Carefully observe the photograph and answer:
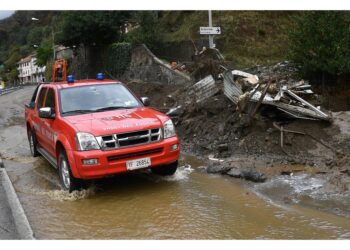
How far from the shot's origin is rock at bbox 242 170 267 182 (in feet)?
23.7

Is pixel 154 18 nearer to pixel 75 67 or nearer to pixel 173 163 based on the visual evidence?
pixel 75 67

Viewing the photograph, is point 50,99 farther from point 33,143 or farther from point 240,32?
point 240,32

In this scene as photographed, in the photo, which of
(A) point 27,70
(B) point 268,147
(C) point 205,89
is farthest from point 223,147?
(A) point 27,70

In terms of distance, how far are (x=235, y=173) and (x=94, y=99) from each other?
111 inches

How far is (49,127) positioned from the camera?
303 inches

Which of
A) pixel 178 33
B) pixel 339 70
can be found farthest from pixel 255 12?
pixel 339 70

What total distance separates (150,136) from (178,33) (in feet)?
56.5

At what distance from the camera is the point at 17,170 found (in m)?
8.88

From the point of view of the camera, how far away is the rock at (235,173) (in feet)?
24.7

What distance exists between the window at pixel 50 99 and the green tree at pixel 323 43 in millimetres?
6447

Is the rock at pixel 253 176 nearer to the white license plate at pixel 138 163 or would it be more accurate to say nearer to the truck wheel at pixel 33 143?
the white license plate at pixel 138 163

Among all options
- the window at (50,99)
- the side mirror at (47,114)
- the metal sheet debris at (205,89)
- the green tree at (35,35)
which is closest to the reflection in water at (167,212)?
the side mirror at (47,114)

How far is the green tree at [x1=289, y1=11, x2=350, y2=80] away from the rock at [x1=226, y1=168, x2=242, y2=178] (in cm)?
452

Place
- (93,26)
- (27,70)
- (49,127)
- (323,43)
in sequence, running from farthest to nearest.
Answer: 1. (27,70)
2. (93,26)
3. (323,43)
4. (49,127)
